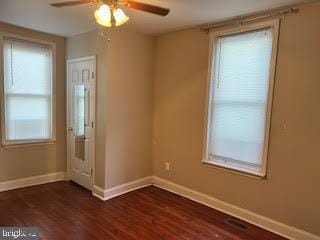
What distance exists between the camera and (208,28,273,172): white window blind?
8.93ft

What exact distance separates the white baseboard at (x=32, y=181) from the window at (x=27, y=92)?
1.98 feet

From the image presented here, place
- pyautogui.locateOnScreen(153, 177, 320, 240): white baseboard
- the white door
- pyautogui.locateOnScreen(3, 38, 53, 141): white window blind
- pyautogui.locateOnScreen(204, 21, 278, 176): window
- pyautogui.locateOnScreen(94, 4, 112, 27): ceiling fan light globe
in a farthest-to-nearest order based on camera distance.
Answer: the white door < pyautogui.locateOnScreen(3, 38, 53, 141): white window blind < pyautogui.locateOnScreen(204, 21, 278, 176): window < pyautogui.locateOnScreen(153, 177, 320, 240): white baseboard < pyautogui.locateOnScreen(94, 4, 112, 27): ceiling fan light globe

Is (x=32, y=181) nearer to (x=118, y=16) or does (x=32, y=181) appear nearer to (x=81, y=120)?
(x=81, y=120)

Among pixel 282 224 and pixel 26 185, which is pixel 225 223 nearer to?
pixel 282 224

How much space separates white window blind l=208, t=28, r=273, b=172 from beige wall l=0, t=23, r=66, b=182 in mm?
2477

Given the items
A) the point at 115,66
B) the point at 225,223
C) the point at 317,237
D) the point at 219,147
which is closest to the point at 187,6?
the point at 115,66

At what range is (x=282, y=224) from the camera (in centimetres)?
263

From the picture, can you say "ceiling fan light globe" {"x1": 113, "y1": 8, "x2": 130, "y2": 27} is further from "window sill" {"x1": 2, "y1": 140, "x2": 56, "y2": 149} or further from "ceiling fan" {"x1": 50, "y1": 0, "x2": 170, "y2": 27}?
"window sill" {"x1": 2, "y1": 140, "x2": 56, "y2": 149}

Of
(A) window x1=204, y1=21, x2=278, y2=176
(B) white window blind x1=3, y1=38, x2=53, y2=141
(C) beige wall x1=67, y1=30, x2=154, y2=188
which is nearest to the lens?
(A) window x1=204, y1=21, x2=278, y2=176

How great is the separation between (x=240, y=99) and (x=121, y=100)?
163 centimetres

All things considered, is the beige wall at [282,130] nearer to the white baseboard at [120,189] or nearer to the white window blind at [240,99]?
the white window blind at [240,99]

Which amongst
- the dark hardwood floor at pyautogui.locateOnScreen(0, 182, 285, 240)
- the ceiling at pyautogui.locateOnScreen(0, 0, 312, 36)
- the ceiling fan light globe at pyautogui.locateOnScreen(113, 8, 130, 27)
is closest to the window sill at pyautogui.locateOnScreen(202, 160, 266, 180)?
the dark hardwood floor at pyautogui.locateOnScreen(0, 182, 285, 240)

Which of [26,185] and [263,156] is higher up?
[263,156]

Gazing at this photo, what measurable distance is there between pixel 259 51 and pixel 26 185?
383 centimetres
